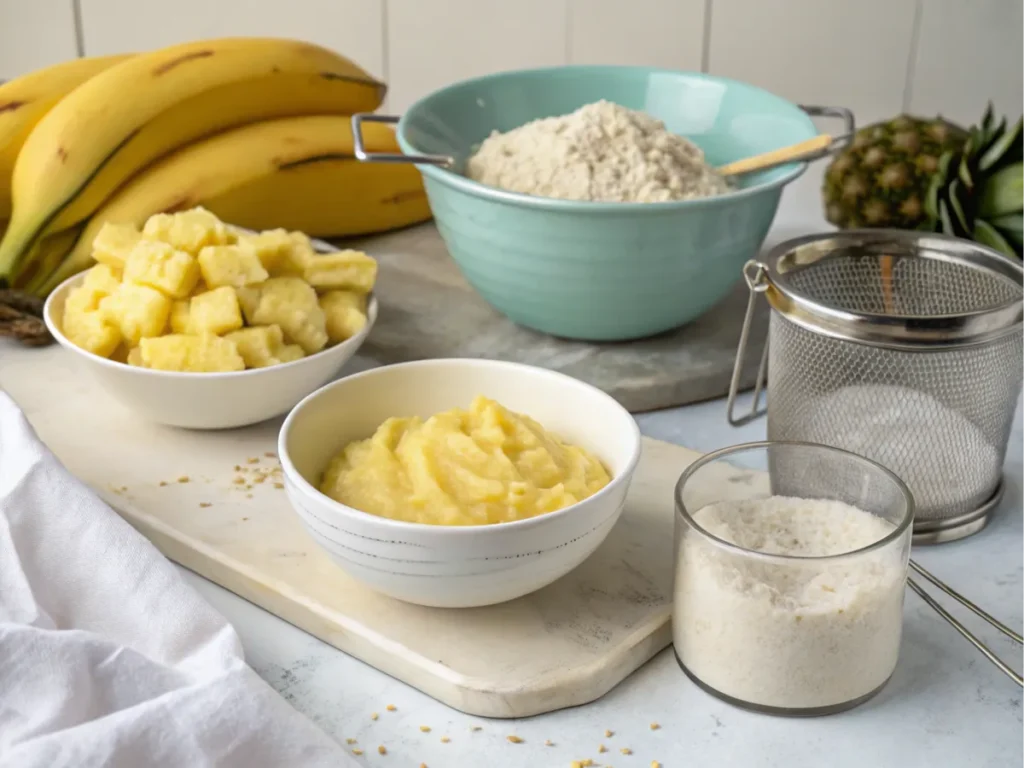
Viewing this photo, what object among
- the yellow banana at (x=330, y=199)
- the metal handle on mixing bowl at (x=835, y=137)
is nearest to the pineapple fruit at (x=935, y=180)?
the metal handle on mixing bowl at (x=835, y=137)

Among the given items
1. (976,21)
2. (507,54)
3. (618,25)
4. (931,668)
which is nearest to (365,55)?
(507,54)

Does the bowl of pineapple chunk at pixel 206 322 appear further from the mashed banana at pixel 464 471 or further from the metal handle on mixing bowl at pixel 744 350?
the metal handle on mixing bowl at pixel 744 350

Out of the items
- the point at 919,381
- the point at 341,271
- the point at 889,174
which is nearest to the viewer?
the point at 919,381

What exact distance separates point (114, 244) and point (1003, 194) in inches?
39.6

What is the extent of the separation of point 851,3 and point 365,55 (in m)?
0.91

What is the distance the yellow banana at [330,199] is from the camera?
1480 millimetres

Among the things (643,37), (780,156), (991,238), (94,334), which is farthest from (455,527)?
(643,37)

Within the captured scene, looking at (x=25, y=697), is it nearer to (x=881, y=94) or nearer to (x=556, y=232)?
(x=556, y=232)

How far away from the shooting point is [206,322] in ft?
3.60

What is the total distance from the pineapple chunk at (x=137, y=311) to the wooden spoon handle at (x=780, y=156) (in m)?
0.59

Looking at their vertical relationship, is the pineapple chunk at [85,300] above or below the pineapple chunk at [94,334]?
above

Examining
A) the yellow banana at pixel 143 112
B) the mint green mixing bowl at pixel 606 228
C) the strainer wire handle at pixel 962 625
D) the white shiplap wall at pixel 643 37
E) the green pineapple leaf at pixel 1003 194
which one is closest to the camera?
the strainer wire handle at pixel 962 625

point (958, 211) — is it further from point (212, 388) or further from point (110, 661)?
point (110, 661)

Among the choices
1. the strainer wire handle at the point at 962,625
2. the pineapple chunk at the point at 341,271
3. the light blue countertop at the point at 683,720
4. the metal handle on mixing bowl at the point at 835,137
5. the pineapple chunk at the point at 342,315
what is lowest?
the light blue countertop at the point at 683,720
